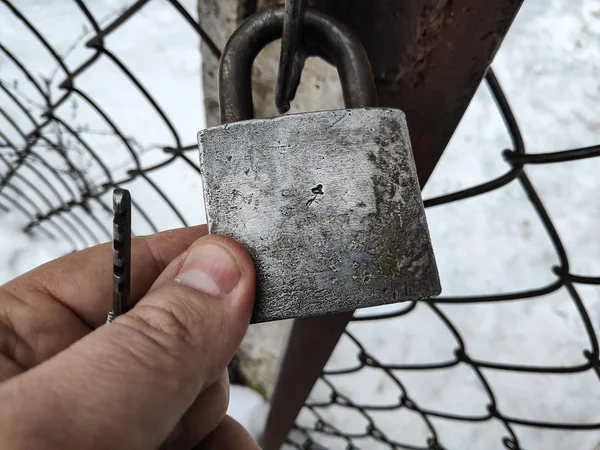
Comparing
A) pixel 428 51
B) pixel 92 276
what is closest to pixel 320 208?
pixel 428 51

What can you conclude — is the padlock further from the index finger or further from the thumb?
the index finger

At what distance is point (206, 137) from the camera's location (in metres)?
0.40

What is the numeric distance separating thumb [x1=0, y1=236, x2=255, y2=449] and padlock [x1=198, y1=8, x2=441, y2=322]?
0.08ft

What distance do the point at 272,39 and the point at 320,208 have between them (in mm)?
142

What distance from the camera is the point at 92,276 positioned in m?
0.62

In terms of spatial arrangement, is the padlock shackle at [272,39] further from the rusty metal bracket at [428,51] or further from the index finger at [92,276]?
the index finger at [92,276]

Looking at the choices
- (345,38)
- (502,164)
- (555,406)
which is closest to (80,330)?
(345,38)

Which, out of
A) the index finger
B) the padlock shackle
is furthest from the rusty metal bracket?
the index finger

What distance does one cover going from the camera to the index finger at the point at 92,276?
60cm

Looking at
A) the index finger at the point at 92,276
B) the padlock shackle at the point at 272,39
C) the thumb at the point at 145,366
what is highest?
the padlock shackle at the point at 272,39

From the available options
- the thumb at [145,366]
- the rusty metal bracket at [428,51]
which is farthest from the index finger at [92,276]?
the rusty metal bracket at [428,51]

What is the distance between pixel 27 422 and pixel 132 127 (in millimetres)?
1473

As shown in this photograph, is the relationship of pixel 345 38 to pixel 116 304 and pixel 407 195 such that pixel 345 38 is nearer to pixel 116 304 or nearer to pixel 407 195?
pixel 407 195

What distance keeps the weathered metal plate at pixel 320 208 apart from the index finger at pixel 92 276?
0.22 meters
